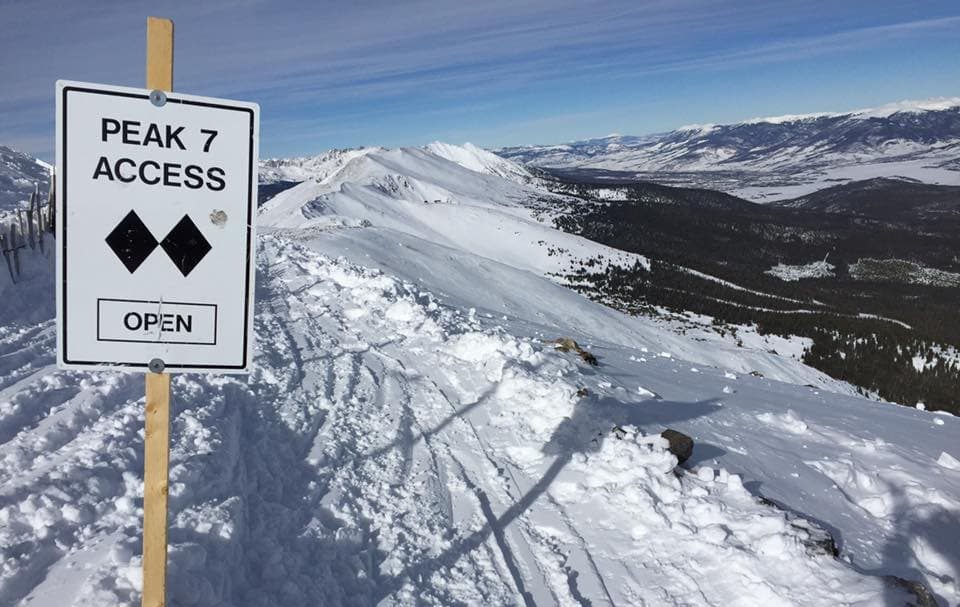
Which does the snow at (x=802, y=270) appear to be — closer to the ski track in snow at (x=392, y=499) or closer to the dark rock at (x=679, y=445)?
the dark rock at (x=679, y=445)

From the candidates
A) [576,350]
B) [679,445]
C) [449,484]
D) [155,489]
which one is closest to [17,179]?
[576,350]

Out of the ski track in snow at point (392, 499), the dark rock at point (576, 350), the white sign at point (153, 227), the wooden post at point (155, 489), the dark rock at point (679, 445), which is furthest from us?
the dark rock at point (576, 350)

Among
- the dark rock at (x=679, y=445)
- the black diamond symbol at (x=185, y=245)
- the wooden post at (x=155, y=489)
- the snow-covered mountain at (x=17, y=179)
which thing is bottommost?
the dark rock at (x=679, y=445)

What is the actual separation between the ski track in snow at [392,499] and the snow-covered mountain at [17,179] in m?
12.8

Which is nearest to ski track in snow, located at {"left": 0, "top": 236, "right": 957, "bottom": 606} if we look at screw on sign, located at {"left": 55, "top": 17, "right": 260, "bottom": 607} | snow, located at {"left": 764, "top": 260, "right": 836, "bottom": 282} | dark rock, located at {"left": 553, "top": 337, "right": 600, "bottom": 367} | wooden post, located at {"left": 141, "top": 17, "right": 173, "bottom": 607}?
wooden post, located at {"left": 141, "top": 17, "right": 173, "bottom": 607}

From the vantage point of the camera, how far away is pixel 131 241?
226 cm

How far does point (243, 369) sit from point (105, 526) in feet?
7.61

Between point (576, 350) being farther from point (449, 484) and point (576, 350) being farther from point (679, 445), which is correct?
point (449, 484)

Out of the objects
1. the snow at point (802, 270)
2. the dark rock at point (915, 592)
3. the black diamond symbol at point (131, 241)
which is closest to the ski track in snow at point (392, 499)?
the dark rock at point (915, 592)

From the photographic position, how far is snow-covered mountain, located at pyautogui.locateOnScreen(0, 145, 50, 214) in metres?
20.0

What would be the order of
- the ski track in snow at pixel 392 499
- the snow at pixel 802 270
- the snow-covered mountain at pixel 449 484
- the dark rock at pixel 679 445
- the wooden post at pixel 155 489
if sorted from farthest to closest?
the snow at pixel 802 270 → the dark rock at pixel 679 445 → the snow-covered mountain at pixel 449 484 → the ski track in snow at pixel 392 499 → the wooden post at pixel 155 489

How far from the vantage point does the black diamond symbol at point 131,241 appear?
7.39 ft

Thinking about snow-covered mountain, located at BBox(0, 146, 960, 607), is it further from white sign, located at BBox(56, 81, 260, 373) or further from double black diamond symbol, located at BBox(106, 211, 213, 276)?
double black diamond symbol, located at BBox(106, 211, 213, 276)

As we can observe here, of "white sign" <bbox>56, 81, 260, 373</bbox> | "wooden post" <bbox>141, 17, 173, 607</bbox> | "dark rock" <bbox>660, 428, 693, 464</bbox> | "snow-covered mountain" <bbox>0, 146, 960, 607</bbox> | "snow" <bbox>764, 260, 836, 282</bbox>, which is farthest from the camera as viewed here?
"snow" <bbox>764, 260, 836, 282</bbox>
